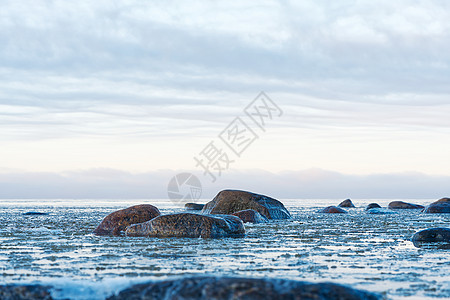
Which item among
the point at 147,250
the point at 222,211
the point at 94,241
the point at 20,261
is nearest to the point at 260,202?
the point at 222,211

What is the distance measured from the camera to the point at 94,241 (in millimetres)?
11516

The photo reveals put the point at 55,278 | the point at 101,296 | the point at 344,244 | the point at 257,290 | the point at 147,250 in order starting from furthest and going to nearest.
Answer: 1. the point at 344,244
2. the point at 147,250
3. the point at 55,278
4. the point at 101,296
5. the point at 257,290

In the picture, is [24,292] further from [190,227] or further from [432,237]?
[432,237]

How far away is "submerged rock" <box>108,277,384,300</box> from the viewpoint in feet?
16.5

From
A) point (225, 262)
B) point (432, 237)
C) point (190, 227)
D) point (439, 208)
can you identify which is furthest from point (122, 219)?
point (439, 208)

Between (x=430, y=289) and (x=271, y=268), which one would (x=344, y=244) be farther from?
(x=430, y=289)

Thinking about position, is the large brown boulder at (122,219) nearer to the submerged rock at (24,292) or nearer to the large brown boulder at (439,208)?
the submerged rock at (24,292)

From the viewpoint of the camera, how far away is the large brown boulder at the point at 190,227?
1254 centimetres

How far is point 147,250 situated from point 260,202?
45.7 ft

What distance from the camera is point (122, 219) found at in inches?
601

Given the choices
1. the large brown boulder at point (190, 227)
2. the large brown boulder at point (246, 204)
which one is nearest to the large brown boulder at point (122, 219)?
the large brown boulder at point (190, 227)

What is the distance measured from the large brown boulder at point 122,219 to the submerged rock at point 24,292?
8449mm

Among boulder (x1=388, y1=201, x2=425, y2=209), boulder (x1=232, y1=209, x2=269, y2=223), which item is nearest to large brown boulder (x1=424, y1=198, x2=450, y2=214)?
boulder (x1=388, y1=201, x2=425, y2=209)

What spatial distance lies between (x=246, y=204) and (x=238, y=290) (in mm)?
17860
